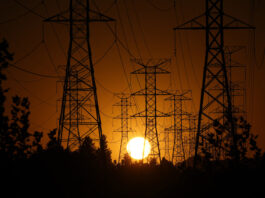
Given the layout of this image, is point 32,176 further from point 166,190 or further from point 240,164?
point 240,164

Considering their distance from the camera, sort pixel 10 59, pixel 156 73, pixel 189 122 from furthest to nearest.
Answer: pixel 189 122
pixel 156 73
pixel 10 59

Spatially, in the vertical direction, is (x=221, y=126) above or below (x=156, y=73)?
below

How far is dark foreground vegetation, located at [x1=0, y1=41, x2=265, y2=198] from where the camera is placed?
67.5 feet

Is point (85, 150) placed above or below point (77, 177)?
above

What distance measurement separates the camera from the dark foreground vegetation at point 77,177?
A: 67.5ft

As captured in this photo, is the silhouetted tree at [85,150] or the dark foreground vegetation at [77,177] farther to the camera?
the silhouetted tree at [85,150]

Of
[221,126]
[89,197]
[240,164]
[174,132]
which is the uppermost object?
[174,132]

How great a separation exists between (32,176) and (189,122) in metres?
52.6

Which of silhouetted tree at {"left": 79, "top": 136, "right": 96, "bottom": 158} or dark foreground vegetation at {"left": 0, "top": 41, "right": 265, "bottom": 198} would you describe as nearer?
dark foreground vegetation at {"left": 0, "top": 41, "right": 265, "bottom": 198}

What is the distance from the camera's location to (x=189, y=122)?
244 feet

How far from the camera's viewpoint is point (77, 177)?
2531 centimetres

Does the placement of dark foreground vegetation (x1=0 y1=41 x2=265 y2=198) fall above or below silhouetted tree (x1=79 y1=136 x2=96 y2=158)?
below

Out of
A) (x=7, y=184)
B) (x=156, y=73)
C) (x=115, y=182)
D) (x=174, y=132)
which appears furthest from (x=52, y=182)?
(x=174, y=132)

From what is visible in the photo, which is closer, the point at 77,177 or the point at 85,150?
the point at 77,177
